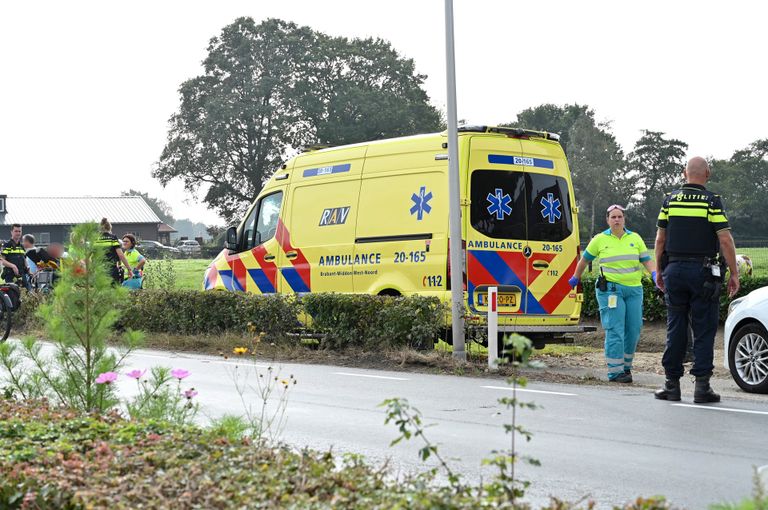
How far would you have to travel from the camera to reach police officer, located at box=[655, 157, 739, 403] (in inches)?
379

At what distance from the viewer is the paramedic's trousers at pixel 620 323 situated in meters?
11.5

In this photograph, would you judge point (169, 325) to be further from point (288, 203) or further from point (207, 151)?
point (207, 151)

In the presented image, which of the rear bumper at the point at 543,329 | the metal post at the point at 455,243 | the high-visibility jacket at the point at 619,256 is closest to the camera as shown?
the high-visibility jacket at the point at 619,256

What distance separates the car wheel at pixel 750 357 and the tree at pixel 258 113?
188 ft

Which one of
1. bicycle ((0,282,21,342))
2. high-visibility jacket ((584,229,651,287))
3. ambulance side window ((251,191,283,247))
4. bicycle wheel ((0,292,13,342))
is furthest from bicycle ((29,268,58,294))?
high-visibility jacket ((584,229,651,287))

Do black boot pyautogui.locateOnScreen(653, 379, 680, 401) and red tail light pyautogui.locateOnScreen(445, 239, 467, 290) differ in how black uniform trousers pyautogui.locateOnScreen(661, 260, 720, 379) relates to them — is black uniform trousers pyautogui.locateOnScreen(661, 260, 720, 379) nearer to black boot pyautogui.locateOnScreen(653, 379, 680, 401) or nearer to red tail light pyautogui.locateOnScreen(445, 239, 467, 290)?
black boot pyautogui.locateOnScreen(653, 379, 680, 401)

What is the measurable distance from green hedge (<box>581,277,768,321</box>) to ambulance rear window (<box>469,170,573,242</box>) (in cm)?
527

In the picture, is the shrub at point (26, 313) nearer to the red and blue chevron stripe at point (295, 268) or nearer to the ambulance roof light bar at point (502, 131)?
the red and blue chevron stripe at point (295, 268)

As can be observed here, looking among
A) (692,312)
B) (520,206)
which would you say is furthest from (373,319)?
(692,312)

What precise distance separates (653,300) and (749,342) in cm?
1012

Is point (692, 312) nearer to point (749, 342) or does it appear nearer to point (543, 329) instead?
point (749, 342)

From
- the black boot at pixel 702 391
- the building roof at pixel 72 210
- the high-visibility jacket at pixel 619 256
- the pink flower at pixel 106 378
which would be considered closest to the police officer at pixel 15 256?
the high-visibility jacket at pixel 619 256

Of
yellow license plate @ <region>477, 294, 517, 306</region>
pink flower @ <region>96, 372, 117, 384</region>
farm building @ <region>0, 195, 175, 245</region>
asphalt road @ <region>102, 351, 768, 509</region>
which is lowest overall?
asphalt road @ <region>102, 351, 768, 509</region>

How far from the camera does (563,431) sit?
820 cm
